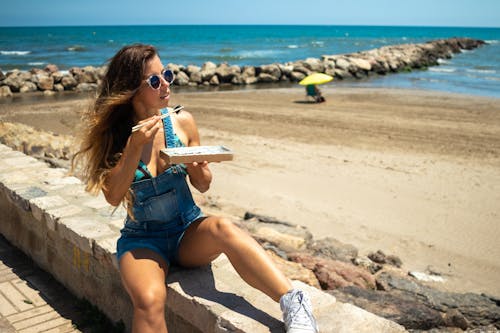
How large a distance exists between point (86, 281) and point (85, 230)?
365 mm

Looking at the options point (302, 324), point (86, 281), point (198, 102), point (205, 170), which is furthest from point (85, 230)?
point (198, 102)

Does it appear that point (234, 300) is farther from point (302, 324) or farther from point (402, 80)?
point (402, 80)

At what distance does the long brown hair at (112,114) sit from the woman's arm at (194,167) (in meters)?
0.31

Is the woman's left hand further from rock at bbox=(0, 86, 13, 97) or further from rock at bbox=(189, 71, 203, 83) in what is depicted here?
rock at bbox=(189, 71, 203, 83)

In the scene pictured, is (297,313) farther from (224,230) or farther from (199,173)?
(199,173)

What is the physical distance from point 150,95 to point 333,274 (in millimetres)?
2187

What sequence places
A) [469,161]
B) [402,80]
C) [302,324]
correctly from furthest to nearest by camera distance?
[402,80] → [469,161] → [302,324]

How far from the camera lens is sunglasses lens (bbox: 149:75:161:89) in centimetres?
275

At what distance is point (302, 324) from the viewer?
221cm

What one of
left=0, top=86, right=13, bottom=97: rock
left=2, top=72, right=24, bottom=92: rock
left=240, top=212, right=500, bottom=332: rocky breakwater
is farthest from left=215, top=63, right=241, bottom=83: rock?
left=240, top=212, right=500, bottom=332: rocky breakwater

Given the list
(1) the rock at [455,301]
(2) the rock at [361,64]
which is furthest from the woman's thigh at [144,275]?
(2) the rock at [361,64]

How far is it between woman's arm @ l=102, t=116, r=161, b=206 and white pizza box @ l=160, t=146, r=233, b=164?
0.13 meters

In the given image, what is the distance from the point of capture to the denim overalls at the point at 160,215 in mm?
2783

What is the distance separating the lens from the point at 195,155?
2.55 meters
